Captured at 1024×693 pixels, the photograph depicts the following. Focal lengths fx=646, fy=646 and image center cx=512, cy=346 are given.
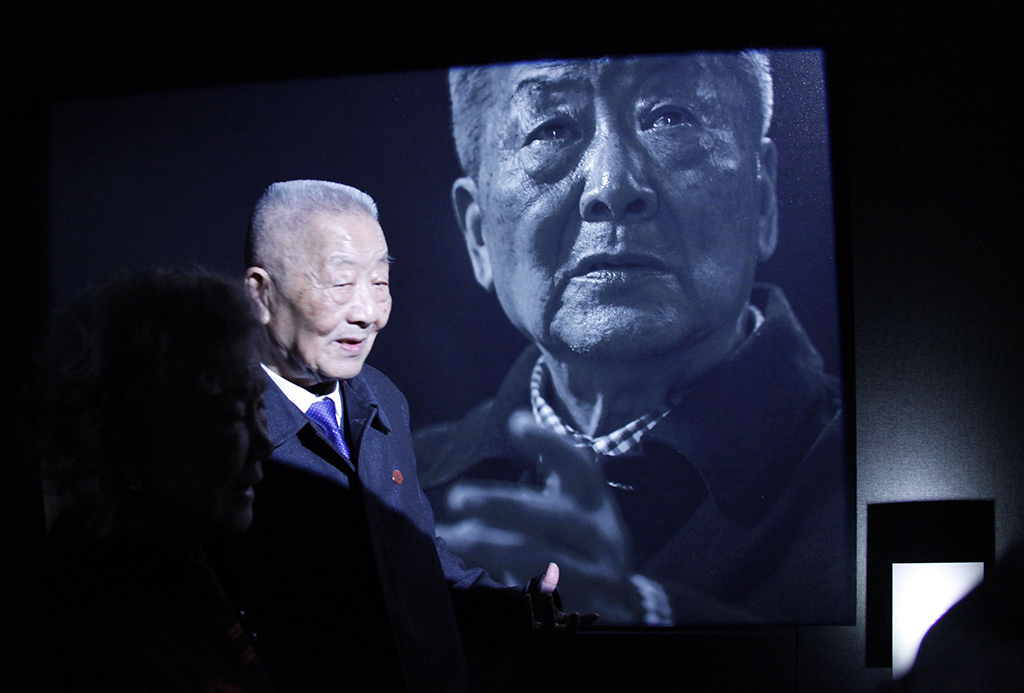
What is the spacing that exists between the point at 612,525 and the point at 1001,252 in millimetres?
1705

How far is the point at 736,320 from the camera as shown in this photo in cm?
224

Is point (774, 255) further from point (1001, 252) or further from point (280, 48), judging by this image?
point (280, 48)

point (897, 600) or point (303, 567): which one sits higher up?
point (303, 567)

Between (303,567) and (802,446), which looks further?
(802,446)

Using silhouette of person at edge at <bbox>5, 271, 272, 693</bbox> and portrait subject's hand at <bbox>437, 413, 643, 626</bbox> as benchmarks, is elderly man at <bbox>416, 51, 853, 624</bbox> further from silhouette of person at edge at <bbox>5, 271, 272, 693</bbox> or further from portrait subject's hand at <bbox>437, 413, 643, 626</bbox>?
silhouette of person at edge at <bbox>5, 271, 272, 693</bbox>

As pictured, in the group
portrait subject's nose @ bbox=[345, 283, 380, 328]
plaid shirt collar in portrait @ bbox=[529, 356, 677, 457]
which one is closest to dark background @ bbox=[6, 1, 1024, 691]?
plaid shirt collar in portrait @ bbox=[529, 356, 677, 457]

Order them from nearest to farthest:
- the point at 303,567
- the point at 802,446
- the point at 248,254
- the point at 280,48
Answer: the point at 303,567, the point at 248,254, the point at 802,446, the point at 280,48

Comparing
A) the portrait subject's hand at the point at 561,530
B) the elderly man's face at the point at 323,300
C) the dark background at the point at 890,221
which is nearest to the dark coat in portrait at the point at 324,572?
the elderly man's face at the point at 323,300

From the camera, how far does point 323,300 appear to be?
1.83m

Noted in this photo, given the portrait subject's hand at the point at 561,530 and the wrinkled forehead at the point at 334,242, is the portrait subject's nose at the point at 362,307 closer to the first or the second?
the wrinkled forehead at the point at 334,242

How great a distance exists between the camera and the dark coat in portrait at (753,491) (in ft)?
7.29

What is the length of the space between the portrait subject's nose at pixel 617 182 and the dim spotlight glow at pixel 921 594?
1.54 m

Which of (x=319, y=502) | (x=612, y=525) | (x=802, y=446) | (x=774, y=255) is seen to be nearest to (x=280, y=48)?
(x=319, y=502)

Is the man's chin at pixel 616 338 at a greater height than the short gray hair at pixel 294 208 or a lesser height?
lesser
